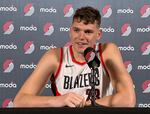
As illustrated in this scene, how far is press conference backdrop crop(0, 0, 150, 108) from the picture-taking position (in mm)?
3264

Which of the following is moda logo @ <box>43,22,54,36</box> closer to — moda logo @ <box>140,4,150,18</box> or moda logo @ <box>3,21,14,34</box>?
moda logo @ <box>3,21,14,34</box>

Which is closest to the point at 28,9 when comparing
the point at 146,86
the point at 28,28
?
the point at 28,28

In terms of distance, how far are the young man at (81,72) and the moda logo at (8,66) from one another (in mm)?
1488

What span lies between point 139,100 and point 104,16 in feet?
2.74

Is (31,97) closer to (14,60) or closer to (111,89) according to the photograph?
(111,89)

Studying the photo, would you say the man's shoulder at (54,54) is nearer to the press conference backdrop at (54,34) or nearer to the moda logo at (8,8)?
the press conference backdrop at (54,34)

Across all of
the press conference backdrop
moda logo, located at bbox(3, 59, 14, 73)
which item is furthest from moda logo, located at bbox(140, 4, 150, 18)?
moda logo, located at bbox(3, 59, 14, 73)

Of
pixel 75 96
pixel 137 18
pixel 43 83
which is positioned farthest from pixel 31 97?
pixel 137 18

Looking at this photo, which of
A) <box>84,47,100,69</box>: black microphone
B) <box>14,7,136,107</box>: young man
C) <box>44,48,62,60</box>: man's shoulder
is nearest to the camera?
<box>84,47,100,69</box>: black microphone

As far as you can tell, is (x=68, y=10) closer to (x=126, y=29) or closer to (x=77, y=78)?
(x=126, y=29)

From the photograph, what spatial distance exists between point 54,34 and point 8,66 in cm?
51

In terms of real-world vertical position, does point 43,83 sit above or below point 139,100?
above

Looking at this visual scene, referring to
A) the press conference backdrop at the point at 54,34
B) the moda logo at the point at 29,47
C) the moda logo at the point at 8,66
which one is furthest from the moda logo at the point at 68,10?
the moda logo at the point at 8,66
